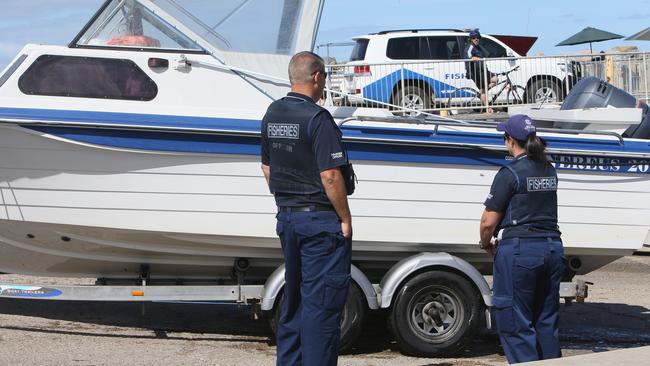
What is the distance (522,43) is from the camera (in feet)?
87.8

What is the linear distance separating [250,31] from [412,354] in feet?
10.1

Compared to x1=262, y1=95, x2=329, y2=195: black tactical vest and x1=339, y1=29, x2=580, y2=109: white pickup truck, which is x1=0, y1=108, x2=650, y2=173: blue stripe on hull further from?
x1=339, y1=29, x2=580, y2=109: white pickup truck

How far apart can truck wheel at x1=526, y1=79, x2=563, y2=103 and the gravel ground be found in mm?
7793

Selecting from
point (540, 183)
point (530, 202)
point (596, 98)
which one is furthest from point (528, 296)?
point (596, 98)

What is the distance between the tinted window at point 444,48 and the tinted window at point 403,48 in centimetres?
31

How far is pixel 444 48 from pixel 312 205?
1447cm

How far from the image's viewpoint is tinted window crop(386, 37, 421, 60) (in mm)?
19438

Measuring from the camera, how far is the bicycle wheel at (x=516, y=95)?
1778 centimetres

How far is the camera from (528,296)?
6285mm

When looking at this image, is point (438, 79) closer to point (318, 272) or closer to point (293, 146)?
point (293, 146)

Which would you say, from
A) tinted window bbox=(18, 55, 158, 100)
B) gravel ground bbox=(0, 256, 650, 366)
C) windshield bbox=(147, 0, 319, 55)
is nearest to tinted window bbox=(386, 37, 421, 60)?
gravel ground bbox=(0, 256, 650, 366)

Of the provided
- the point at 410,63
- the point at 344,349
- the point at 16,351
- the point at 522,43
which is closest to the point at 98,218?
the point at 16,351

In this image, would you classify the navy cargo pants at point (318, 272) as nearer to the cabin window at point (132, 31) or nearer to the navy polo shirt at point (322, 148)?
the navy polo shirt at point (322, 148)

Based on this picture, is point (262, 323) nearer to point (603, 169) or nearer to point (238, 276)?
point (238, 276)
